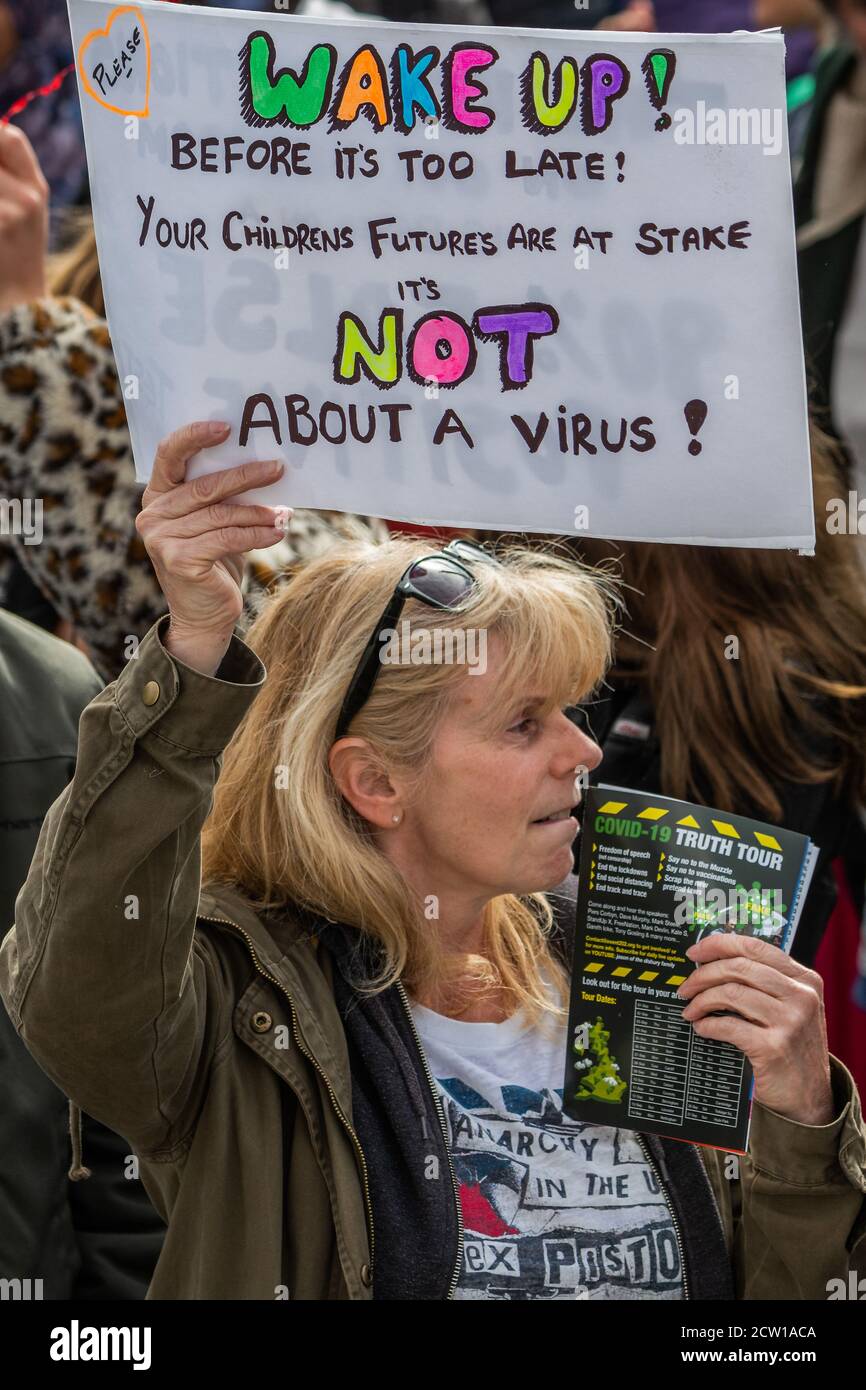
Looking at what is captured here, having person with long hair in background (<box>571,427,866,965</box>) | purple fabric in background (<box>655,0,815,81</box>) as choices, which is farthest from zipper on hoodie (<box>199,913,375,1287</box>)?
purple fabric in background (<box>655,0,815,81</box>)

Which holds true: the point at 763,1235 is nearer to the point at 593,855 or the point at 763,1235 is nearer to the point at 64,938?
the point at 593,855

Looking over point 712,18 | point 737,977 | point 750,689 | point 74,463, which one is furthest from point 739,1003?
point 712,18

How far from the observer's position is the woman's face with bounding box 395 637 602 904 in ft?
6.49

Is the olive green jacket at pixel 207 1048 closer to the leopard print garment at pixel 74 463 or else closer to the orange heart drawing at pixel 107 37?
the orange heart drawing at pixel 107 37

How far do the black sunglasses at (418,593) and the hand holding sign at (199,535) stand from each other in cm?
36

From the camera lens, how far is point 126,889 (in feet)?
5.25

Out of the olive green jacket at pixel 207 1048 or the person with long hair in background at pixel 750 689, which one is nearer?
the olive green jacket at pixel 207 1048

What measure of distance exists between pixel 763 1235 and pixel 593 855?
1.57 ft

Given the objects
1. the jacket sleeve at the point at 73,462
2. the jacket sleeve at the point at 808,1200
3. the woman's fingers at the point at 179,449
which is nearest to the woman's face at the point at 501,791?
the jacket sleeve at the point at 808,1200

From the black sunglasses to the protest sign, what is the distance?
27 centimetres

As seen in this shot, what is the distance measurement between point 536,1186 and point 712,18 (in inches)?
124

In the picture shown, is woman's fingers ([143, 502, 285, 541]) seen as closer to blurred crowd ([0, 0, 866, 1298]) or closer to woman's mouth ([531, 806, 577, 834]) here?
woman's mouth ([531, 806, 577, 834])

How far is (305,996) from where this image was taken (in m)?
1.82

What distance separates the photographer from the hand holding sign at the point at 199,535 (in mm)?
1604
